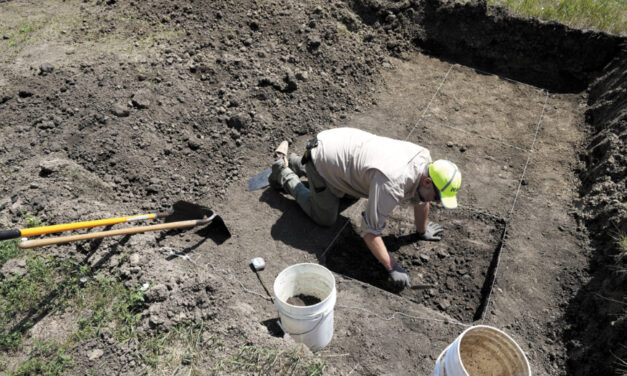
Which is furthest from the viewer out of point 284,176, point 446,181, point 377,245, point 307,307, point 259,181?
point 259,181

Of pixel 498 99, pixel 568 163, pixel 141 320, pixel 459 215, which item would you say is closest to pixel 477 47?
pixel 498 99

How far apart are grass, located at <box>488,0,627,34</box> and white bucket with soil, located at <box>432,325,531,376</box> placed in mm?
5552

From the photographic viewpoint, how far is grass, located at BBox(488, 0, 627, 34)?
6.03 meters

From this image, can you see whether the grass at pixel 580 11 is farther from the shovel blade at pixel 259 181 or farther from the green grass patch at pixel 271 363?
the green grass patch at pixel 271 363

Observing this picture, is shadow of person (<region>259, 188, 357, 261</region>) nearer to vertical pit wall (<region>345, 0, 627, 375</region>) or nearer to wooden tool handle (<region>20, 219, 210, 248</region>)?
wooden tool handle (<region>20, 219, 210, 248</region>)

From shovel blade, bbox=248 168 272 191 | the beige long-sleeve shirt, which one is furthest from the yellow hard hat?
shovel blade, bbox=248 168 272 191

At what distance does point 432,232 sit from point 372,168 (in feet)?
3.99

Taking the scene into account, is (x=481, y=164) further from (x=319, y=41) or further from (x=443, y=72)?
(x=319, y=41)

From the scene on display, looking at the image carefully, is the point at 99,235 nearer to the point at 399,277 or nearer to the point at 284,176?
the point at 284,176

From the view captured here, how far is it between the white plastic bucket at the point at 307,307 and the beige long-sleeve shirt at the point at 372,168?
59cm

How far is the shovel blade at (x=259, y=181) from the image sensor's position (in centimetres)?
450

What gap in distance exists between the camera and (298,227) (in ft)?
13.9

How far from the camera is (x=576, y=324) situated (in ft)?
11.1

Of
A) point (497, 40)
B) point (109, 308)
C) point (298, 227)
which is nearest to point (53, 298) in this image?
point (109, 308)
